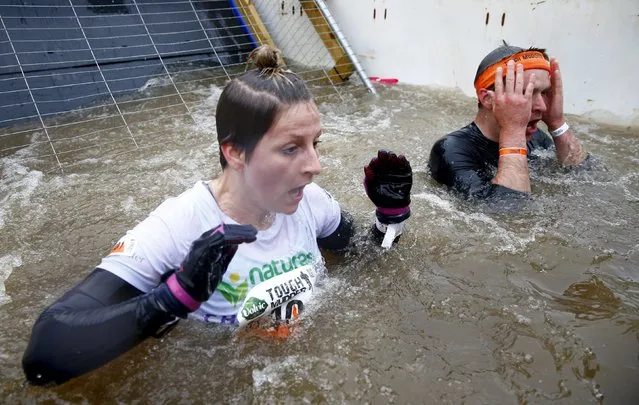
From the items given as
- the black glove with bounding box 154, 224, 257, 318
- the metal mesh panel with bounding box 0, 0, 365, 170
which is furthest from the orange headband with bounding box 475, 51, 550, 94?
the metal mesh panel with bounding box 0, 0, 365, 170

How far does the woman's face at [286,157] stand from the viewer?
1.60 meters

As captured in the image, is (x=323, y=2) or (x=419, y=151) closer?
(x=419, y=151)

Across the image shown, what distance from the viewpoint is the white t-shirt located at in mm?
1552

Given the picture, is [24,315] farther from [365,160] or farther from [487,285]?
[365,160]

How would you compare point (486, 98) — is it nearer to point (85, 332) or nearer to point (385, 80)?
point (85, 332)

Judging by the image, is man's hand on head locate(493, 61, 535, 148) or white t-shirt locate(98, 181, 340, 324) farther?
man's hand on head locate(493, 61, 535, 148)

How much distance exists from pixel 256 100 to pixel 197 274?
1.85ft

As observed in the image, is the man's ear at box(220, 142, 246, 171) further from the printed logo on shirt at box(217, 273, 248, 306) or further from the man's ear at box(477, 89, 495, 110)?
the man's ear at box(477, 89, 495, 110)

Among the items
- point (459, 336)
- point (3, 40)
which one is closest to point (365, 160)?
point (459, 336)

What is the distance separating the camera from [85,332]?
1.40 meters

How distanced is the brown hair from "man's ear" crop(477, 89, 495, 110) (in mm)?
1590

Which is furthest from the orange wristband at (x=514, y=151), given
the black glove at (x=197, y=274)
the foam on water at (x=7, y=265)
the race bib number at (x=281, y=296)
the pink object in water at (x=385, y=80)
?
the pink object in water at (x=385, y=80)

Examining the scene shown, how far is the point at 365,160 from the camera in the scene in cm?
377

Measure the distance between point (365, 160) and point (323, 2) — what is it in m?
2.58
